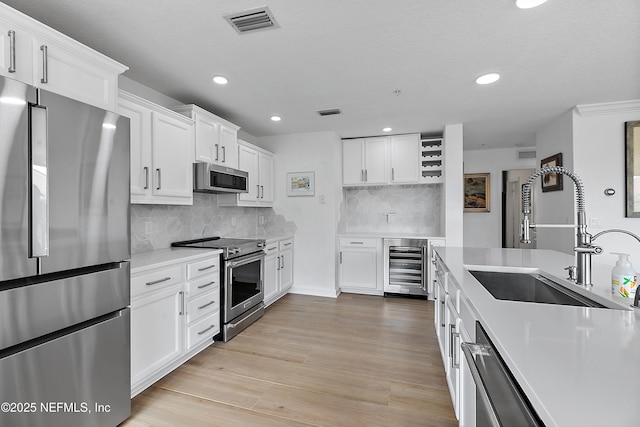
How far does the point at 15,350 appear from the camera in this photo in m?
1.23

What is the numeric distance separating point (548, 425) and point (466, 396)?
3.13 ft

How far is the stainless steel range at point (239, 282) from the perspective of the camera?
110 inches

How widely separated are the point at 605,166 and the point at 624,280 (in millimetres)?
3067

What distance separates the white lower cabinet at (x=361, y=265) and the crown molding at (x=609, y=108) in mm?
2785

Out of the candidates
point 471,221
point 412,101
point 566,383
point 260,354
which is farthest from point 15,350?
point 471,221

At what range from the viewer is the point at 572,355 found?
2.37 feet

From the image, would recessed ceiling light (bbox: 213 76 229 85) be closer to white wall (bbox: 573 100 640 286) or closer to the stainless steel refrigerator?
the stainless steel refrigerator

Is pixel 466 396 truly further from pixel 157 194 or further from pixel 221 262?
pixel 157 194

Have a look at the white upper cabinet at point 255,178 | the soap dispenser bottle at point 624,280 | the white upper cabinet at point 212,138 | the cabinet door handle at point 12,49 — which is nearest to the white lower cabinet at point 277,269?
the white upper cabinet at point 255,178

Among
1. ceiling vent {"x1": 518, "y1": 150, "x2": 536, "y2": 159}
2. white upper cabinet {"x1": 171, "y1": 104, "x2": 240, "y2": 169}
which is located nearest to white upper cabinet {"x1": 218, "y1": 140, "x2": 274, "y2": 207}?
white upper cabinet {"x1": 171, "y1": 104, "x2": 240, "y2": 169}

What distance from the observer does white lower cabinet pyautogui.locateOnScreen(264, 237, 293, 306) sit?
3715 mm

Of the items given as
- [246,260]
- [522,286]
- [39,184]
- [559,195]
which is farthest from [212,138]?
[559,195]

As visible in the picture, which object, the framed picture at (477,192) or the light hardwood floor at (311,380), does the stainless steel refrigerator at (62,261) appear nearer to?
the light hardwood floor at (311,380)

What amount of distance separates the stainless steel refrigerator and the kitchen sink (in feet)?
7.04
